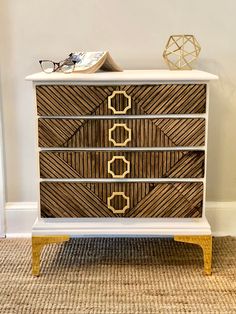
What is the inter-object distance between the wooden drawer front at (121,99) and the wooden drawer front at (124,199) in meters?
0.25

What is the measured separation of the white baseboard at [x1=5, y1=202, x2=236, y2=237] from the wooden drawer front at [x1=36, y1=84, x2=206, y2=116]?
614 mm

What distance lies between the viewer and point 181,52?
184cm

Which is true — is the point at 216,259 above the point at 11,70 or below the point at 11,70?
below

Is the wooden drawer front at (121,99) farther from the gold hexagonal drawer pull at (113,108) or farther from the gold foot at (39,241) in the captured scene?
the gold foot at (39,241)

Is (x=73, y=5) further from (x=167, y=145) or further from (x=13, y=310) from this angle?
(x=13, y=310)

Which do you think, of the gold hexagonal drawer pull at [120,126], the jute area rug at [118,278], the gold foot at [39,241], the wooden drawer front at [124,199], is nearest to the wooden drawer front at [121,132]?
the gold hexagonal drawer pull at [120,126]

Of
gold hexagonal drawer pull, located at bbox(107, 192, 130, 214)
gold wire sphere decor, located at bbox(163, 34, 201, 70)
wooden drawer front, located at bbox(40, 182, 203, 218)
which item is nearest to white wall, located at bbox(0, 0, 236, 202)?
gold wire sphere decor, located at bbox(163, 34, 201, 70)

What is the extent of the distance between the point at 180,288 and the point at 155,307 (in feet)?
0.48

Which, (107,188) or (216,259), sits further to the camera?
(216,259)

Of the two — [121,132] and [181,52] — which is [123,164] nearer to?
[121,132]

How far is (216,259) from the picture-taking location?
175 centimetres

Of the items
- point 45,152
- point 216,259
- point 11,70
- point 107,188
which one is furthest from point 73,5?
point 216,259

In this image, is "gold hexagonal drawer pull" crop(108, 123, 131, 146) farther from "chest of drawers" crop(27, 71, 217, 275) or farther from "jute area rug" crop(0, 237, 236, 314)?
"jute area rug" crop(0, 237, 236, 314)

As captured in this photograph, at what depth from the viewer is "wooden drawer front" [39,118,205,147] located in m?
1.51
